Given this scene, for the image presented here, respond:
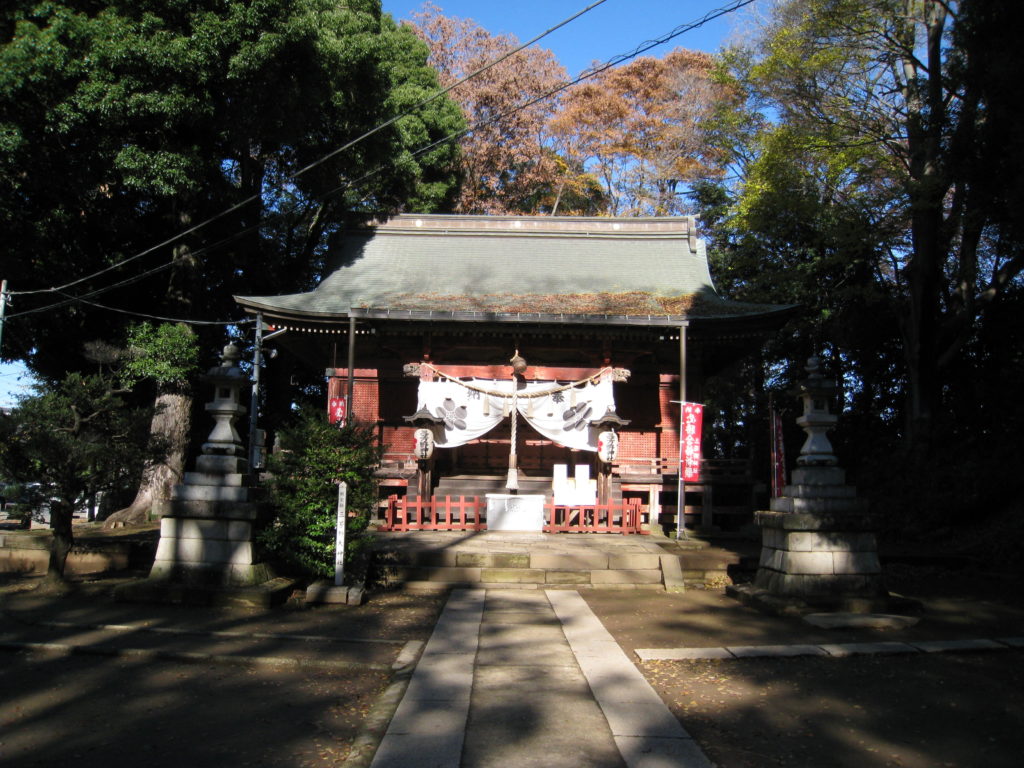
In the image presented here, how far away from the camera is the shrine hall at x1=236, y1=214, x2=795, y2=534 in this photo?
13250 mm

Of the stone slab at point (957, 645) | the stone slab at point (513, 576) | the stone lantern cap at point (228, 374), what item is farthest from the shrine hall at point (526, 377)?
the stone slab at point (957, 645)

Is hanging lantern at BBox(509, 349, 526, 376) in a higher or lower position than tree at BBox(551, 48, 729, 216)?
lower

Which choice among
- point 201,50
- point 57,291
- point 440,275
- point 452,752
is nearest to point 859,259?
point 440,275

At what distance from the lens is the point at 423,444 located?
13.4 metres

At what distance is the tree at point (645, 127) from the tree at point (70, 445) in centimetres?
2184

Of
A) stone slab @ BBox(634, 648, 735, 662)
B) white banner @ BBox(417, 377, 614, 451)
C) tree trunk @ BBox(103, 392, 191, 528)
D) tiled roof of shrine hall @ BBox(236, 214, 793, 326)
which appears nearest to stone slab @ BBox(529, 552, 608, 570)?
stone slab @ BBox(634, 648, 735, 662)

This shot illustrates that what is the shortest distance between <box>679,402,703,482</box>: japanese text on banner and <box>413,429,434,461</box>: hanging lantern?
15.3 feet

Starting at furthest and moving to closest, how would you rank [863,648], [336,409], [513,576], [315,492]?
[336,409], [513,576], [315,492], [863,648]

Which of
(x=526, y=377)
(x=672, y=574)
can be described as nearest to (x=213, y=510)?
(x=672, y=574)

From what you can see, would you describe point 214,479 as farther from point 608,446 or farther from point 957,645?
point 957,645

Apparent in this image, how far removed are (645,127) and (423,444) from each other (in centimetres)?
1842

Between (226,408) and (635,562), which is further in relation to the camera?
(635,562)

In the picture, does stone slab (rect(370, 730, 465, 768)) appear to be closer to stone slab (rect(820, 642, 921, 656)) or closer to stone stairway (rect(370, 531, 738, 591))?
stone slab (rect(820, 642, 921, 656))

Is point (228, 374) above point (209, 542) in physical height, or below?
above
